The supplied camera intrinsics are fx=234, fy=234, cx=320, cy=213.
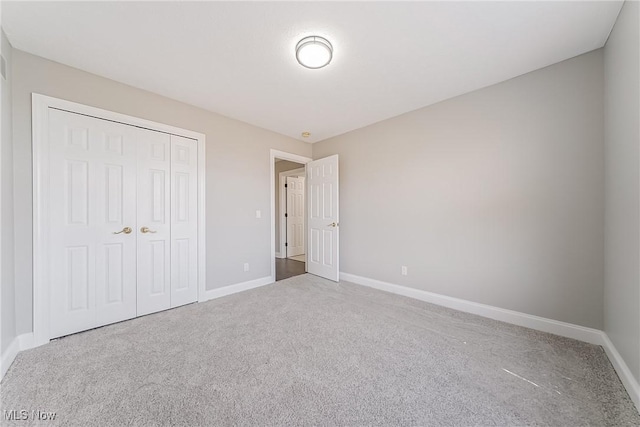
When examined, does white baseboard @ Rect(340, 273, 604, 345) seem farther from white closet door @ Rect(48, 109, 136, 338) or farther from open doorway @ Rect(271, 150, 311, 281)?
white closet door @ Rect(48, 109, 136, 338)

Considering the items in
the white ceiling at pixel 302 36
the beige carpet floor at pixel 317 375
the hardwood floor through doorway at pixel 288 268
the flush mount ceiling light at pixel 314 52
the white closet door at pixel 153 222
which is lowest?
the hardwood floor through doorway at pixel 288 268

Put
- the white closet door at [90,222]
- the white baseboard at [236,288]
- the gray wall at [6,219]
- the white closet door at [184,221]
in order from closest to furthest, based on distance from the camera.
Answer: the gray wall at [6,219], the white closet door at [90,222], the white closet door at [184,221], the white baseboard at [236,288]

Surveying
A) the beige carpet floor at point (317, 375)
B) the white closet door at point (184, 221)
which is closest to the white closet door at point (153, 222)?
the white closet door at point (184, 221)

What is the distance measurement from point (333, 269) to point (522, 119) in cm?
297

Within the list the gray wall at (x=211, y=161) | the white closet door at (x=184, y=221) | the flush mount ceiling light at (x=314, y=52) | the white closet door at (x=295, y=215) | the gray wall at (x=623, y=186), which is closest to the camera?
the gray wall at (x=623, y=186)

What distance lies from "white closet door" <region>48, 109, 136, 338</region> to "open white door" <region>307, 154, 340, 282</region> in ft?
8.30

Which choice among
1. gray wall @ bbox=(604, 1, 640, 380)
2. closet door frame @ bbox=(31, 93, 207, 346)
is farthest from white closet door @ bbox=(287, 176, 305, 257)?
gray wall @ bbox=(604, 1, 640, 380)

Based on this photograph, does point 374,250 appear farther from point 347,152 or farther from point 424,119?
point 424,119

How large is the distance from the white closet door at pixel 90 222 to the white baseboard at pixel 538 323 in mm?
3179

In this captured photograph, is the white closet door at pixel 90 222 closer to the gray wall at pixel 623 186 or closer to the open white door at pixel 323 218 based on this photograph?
the open white door at pixel 323 218

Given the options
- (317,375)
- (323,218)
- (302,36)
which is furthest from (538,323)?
(302,36)

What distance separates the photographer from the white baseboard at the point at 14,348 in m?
1.60

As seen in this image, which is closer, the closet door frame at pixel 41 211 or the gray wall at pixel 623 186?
the gray wall at pixel 623 186

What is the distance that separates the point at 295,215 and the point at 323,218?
8.05 feet
